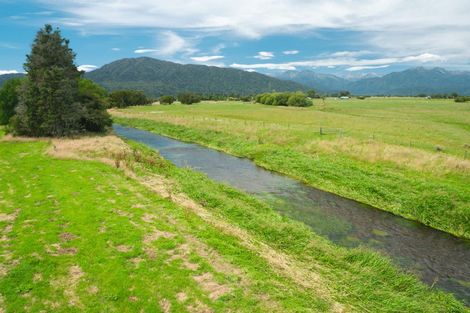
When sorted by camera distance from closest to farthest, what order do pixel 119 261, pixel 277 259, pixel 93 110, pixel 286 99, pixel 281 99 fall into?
pixel 119 261, pixel 277 259, pixel 93 110, pixel 286 99, pixel 281 99

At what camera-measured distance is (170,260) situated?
1675 centimetres

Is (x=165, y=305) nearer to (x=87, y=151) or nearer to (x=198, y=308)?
(x=198, y=308)

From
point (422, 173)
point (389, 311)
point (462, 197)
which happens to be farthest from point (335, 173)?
point (389, 311)

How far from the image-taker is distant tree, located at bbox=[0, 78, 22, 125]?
219ft

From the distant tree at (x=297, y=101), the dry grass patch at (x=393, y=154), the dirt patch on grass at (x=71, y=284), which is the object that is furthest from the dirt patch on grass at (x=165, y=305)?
the distant tree at (x=297, y=101)

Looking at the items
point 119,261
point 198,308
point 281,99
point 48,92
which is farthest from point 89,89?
point 281,99

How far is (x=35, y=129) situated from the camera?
53.1 meters

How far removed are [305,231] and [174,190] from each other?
12292mm

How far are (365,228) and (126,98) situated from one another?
144029 millimetres

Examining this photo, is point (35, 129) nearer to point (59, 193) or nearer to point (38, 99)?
point (38, 99)

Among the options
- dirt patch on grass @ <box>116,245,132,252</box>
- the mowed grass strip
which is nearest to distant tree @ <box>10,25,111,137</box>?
the mowed grass strip

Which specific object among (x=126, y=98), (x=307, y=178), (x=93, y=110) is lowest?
(x=307, y=178)

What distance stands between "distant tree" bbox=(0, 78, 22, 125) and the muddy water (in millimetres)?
47494

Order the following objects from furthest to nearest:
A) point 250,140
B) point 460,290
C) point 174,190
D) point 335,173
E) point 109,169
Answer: point 250,140 → point 335,173 → point 109,169 → point 174,190 → point 460,290
